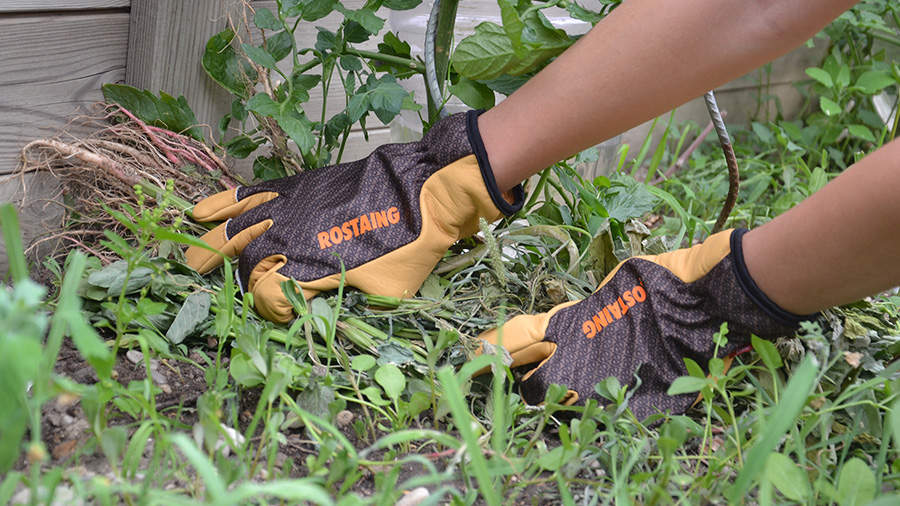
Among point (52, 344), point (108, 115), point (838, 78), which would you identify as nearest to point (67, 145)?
point (108, 115)

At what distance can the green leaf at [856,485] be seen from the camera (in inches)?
26.3

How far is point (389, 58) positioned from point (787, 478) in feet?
2.76

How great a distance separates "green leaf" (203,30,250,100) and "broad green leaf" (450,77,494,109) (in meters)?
0.37

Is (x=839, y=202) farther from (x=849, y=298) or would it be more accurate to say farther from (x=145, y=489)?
(x=145, y=489)

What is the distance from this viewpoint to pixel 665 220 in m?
1.66

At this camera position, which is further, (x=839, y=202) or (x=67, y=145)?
(x=67, y=145)

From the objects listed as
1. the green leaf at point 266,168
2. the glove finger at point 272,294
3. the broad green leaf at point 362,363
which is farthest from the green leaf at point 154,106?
the broad green leaf at point 362,363

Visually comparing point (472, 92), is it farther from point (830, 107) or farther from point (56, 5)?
point (830, 107)

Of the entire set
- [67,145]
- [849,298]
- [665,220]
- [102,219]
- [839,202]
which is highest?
[67,145]

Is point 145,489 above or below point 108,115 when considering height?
below

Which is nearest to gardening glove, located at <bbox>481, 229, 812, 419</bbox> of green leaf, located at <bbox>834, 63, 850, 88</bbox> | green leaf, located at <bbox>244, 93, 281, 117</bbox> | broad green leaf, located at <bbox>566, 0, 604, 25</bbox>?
broad green leaf, located at <bbox>566, 0, 604, 25</bbox>

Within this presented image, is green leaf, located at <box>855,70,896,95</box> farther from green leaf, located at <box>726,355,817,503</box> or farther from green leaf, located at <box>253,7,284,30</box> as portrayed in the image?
green leaf, located at <box>726,355,817,503</box>

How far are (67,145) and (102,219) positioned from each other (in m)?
0.12

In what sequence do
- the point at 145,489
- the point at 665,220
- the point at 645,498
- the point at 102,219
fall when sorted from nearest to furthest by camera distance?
the point at 145,489 → the point at 645,498 → the point at 102,219 → the point at 665,220
